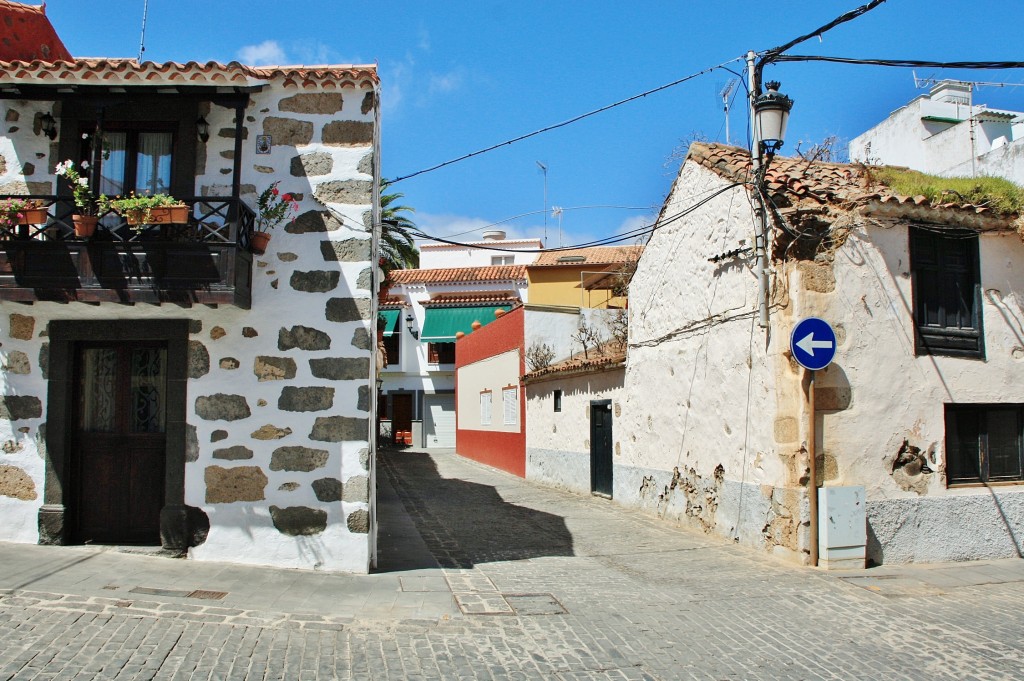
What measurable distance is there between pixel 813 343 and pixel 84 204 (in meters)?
7.52

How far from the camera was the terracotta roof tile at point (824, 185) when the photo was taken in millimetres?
9000

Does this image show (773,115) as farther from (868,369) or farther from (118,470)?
(118,470)

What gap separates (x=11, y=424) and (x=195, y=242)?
9.17ft

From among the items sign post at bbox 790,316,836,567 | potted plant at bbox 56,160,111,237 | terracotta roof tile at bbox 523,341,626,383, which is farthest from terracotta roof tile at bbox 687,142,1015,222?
potted plant at bbox 56,160,111,237

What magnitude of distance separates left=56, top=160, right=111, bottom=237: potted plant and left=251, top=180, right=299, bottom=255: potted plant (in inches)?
54.5

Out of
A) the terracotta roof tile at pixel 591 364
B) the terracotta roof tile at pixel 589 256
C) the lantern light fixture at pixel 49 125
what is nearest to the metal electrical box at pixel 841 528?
the terracotta roof tile at pixel 591 364

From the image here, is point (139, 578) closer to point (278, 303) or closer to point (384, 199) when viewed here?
point (278, 303)

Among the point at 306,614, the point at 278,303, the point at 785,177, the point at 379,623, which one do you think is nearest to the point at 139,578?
the point at 306,614

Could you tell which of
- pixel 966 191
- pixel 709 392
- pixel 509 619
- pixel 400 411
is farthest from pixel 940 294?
pixel 400 411

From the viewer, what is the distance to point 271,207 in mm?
8086

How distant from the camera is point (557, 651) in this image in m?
5.87

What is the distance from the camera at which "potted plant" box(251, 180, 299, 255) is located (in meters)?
8.04

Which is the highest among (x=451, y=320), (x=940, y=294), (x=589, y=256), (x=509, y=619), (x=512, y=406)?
(x=589, y=256)

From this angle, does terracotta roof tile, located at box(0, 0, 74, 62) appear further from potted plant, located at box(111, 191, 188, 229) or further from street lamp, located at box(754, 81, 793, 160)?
street lamp, located at box(754, 81, 793, 160)
